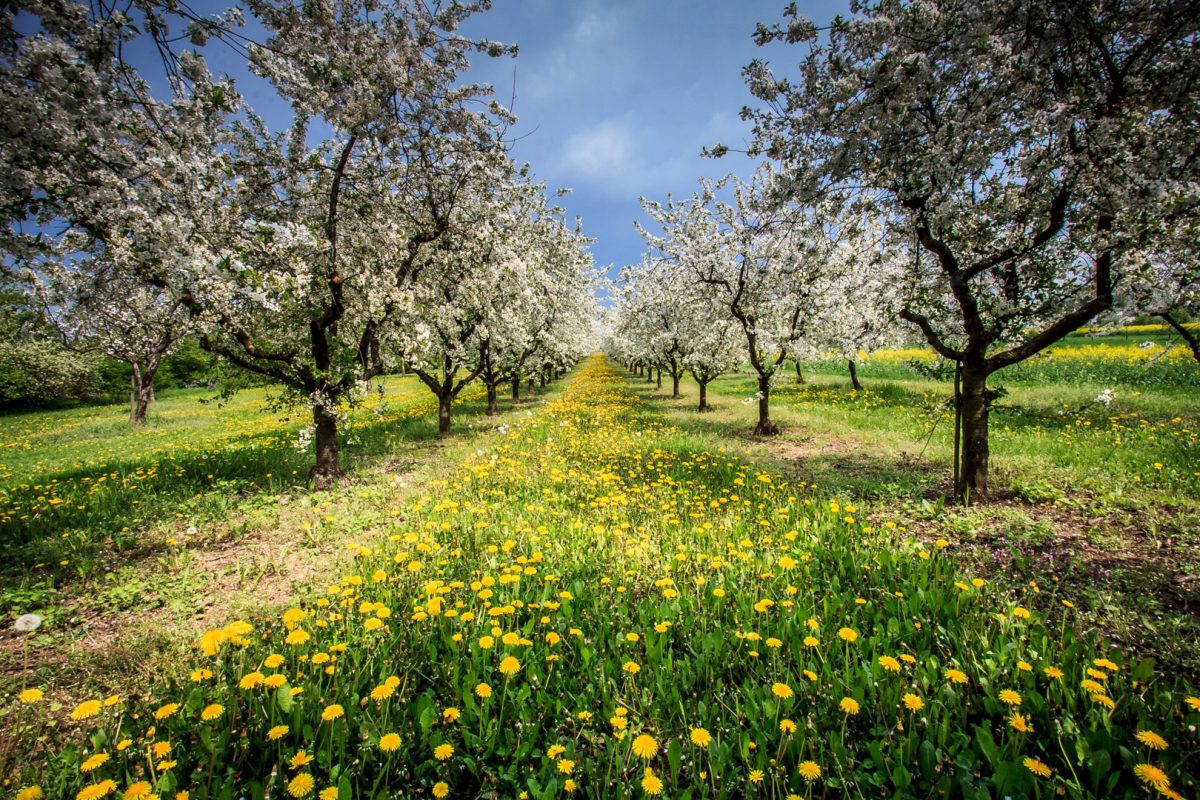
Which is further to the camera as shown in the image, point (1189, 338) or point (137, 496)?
point (137, 496)

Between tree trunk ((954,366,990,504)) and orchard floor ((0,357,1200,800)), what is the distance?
0.73 metres

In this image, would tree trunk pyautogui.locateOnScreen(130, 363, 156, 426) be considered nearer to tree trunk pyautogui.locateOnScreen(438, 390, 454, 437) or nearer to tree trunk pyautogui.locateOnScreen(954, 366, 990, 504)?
tree trunk pyautogui.locateOnScreen(438, 390, 454, 437)

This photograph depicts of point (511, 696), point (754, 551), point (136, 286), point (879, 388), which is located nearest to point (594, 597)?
point (511, 696)

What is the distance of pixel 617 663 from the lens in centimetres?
351

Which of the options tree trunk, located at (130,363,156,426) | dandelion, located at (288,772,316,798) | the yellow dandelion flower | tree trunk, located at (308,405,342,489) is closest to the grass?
dandelion, located at (288,772,316,798)

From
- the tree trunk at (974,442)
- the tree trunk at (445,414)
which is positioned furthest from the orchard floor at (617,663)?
the tree trunk at (445,414)

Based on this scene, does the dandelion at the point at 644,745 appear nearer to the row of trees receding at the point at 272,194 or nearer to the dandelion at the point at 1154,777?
the dandelion at the point at 1154,777

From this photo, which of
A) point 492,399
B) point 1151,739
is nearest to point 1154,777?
point 1151,739

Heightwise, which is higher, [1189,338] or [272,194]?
[272,194]

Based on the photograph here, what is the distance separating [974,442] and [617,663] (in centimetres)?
780

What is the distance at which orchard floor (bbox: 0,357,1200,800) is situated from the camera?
102 inches

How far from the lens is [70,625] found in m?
4.76

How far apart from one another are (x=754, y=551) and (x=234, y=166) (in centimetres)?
1133

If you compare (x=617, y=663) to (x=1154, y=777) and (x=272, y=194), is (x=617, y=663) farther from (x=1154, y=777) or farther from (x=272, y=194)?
(x=272, y=194)
